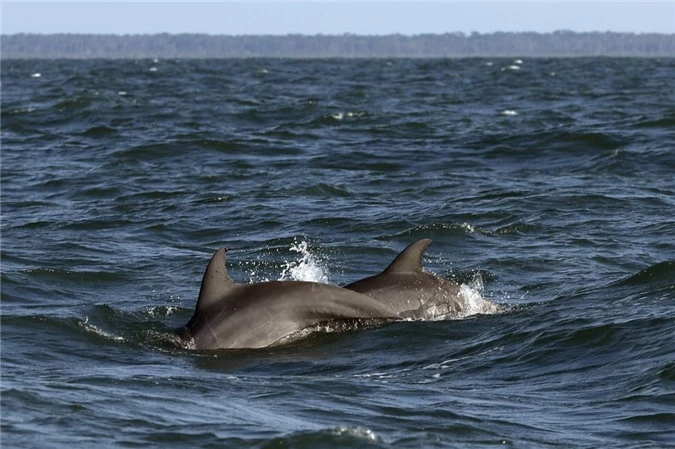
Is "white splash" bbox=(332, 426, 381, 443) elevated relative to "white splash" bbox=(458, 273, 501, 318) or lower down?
elevated

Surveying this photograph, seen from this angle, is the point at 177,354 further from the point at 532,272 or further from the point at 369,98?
the point at 369,98

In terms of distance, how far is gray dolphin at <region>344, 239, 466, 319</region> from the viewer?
13.4 m

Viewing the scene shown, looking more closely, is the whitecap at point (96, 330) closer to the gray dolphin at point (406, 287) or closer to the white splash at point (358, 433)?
the gray dolphin at point (406, 287)

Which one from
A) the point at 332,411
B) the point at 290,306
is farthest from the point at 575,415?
the point at 290,306

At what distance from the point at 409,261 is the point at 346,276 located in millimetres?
3272

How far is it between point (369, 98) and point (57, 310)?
139 ft

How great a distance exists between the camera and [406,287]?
13.4 m

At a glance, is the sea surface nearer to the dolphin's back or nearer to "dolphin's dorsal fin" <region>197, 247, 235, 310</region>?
the dolphin's back

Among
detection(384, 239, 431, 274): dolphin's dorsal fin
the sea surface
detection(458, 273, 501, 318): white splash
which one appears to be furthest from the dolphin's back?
detection(458, 273, 501, 318): white splash

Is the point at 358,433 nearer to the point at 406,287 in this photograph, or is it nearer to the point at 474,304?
the point at 406,287

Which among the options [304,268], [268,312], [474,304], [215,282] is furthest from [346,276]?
[215,282]

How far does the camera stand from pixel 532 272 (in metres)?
16.5

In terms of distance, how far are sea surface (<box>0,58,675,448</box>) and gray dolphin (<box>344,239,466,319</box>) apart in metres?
0.25

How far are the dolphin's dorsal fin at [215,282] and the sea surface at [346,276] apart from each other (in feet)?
1.59
